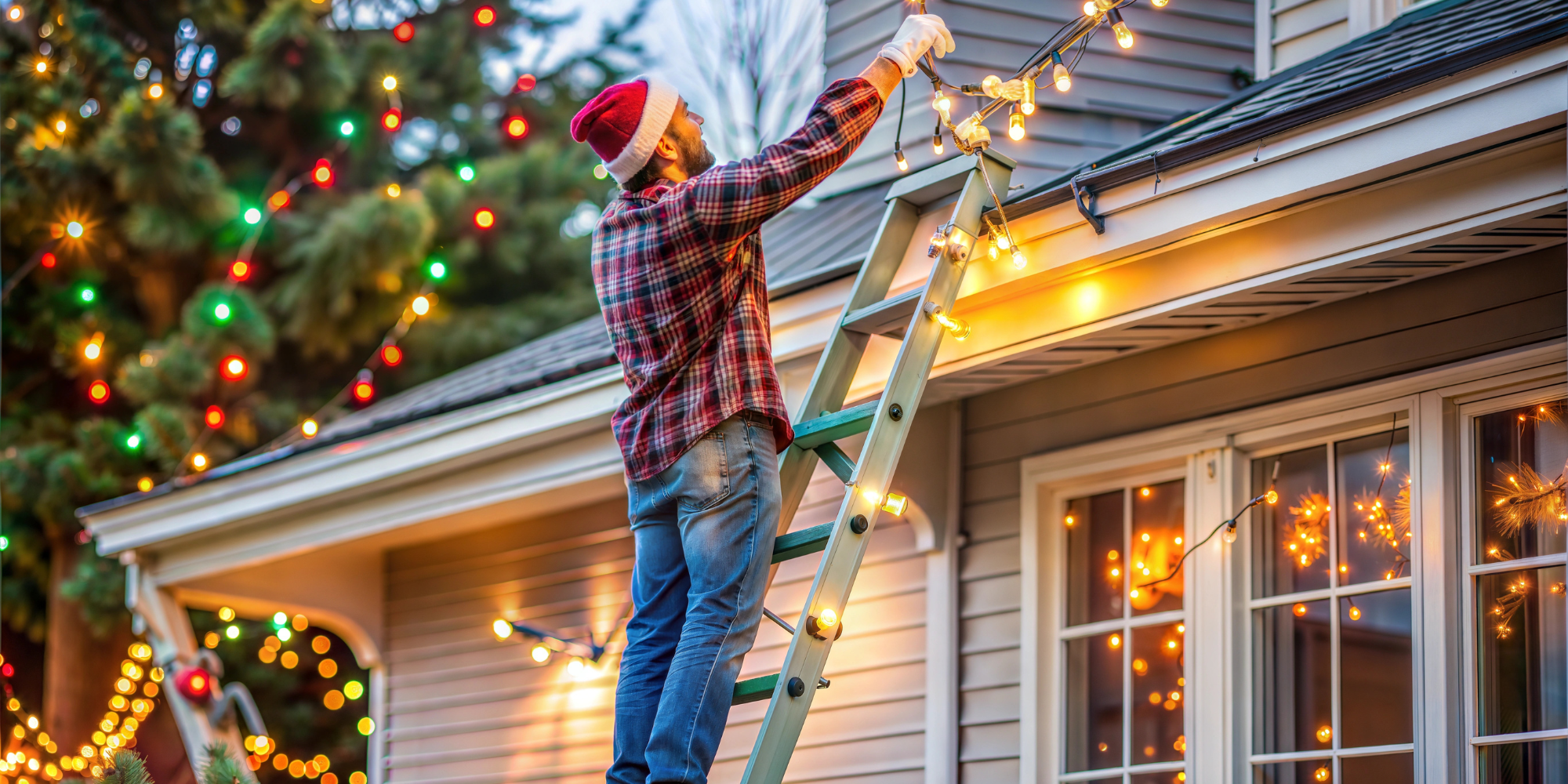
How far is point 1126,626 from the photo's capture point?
4176 mm

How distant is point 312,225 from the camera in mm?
11969

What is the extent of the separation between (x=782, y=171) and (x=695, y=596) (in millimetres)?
832

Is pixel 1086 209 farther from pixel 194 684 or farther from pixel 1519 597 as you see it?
pixel 194 684

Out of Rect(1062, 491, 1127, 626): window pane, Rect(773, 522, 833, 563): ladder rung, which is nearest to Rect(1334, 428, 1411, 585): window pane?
Rect(1062, 491, 1127, 626): window pane

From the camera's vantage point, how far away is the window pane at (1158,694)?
158 inches

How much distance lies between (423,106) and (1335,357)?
36.3ft

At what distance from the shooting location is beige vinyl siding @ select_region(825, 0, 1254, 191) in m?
5.61

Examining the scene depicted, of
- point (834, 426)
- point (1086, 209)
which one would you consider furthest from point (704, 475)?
point (1086, 209)

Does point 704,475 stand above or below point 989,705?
above

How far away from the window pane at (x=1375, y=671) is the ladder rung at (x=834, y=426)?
4.56 ft

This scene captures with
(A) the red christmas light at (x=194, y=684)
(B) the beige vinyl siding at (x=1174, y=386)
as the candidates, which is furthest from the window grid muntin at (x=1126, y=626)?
(A) the red christmas light at (x=194, y=684)

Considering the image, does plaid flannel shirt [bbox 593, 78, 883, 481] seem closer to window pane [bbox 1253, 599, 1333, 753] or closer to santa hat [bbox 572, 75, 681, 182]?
santa hat [bbox 572, 75, 681, 182]

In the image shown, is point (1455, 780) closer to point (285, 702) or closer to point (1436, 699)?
point (1436, 699)

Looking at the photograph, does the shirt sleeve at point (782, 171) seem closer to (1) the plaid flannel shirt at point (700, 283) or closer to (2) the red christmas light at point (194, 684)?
(1) the plaid flannel shirt at point (700, 283)
